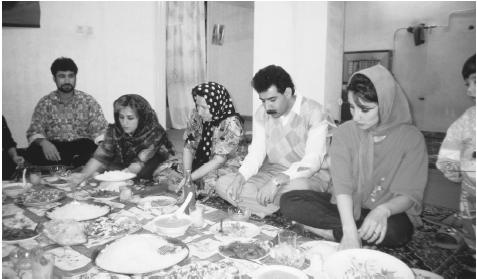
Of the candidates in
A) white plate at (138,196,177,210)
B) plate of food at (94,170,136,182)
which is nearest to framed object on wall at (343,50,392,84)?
plate of food at (94,170,136,182)

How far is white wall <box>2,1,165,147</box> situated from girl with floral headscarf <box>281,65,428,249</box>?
343 centimetres

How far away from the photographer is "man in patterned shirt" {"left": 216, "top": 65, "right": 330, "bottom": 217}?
1.99 meters

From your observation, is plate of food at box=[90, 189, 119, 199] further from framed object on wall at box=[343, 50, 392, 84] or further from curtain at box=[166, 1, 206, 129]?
framed object on wall at box=[343, 50, 392, 84]

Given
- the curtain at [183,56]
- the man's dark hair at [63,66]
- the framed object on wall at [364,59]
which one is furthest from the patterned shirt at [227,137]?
the curtain at [183,56]

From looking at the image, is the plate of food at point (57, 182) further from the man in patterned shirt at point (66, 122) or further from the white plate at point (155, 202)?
the man in patterned shirt at point (66, 122)

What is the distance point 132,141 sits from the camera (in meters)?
2.41

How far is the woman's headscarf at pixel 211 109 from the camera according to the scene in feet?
7.70

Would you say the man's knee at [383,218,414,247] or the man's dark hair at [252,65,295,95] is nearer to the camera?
the man's knee at [383,218,414,247]

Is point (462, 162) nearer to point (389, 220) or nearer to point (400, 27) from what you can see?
point (389, 220)

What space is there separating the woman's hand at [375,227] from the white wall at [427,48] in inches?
164

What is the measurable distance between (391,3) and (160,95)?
3.60m

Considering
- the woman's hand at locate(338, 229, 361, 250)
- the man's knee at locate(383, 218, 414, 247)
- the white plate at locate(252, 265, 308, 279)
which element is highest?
the white plate at locate(252, 265, 308, 279)

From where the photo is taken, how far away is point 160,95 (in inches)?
213

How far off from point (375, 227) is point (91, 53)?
13.9 feet
